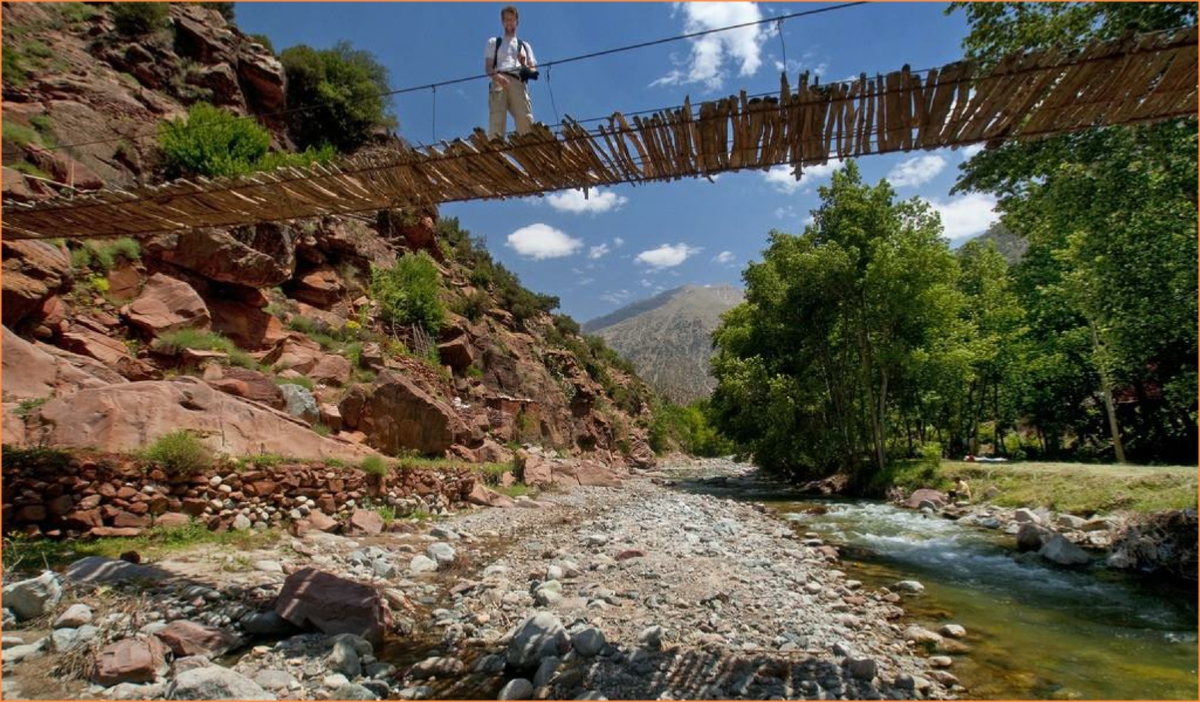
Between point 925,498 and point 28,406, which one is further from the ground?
point 28,406

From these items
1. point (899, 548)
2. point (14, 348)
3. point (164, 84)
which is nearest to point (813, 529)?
point (899, 548)

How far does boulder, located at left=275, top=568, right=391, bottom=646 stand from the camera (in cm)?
438

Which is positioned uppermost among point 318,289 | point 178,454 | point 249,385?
point 318,289

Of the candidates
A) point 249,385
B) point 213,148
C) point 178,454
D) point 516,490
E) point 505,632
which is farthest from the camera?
point 516,490

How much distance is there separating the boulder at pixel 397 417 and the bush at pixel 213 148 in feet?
20.6

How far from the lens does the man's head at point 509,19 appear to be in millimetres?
5195

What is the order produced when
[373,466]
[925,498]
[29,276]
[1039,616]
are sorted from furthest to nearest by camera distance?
[925,498], [373,466], [29,276], [1039,616]

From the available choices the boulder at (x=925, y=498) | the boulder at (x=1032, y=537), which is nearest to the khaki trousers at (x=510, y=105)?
the boulder at (x=1032, y=537)

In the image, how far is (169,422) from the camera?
7113mm

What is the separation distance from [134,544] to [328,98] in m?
21.8

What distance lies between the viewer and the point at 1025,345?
19.5 m

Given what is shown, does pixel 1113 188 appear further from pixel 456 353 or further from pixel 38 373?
pixel 456 353

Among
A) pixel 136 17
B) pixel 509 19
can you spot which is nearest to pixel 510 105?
pixel 509 19

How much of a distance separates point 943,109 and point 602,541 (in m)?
7.34
